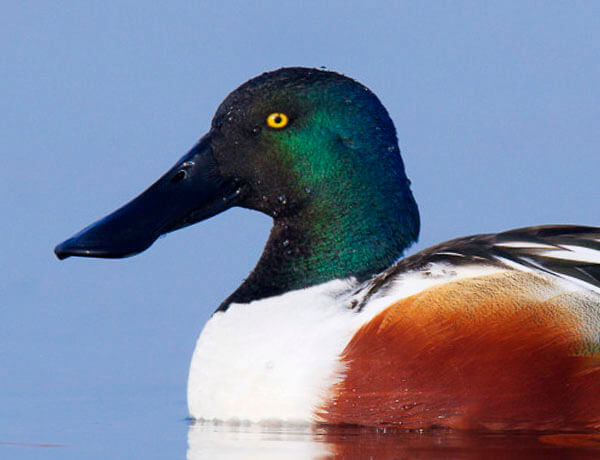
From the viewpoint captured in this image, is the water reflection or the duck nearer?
the water reflection

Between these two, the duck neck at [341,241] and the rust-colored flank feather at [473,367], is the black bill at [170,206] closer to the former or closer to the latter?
the duck neck at [341,241]

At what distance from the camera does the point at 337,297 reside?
4734mm

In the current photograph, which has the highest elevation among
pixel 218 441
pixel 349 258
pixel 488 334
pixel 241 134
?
pixel 241 134

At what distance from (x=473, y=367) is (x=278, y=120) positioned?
4.05ft

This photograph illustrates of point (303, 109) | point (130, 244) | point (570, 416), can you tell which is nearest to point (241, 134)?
point (303, 109)

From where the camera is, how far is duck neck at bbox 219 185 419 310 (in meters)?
4.89

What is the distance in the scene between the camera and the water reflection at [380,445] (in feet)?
13.4

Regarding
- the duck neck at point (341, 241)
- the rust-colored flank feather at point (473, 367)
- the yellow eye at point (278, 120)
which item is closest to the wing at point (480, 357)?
the rust-colored flank feather at point (473, 367)

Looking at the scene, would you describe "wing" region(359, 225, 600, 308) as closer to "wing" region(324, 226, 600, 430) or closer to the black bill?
"wing" region(324, 226, 600, 430)

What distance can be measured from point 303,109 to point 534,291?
3.66 feet

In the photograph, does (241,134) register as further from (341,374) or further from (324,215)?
(341,374)

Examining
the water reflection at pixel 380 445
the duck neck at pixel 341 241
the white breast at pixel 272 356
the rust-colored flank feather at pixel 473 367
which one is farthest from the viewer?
the duck neck at pixel 341 241

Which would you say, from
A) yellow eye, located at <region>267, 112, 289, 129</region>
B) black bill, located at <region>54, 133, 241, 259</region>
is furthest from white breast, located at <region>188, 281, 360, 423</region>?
yellow eye, located at <region>267, 112, 289, 129</region>

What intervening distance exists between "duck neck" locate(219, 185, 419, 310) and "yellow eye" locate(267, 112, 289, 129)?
1.00 feet
